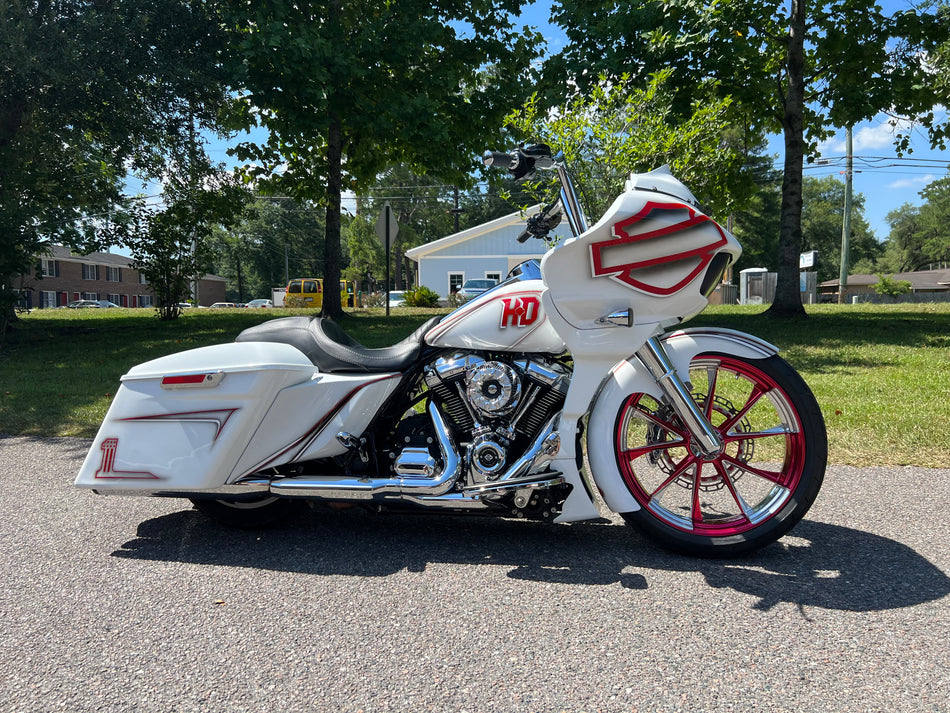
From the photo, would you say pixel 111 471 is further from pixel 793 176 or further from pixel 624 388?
pixel 793 176

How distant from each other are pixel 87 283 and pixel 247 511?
79.1m

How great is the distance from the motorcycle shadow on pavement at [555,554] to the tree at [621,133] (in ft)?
32.7

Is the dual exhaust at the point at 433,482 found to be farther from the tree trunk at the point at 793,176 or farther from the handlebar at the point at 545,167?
the tree trunk at the point at 793,176

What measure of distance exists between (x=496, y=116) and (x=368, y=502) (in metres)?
13.5

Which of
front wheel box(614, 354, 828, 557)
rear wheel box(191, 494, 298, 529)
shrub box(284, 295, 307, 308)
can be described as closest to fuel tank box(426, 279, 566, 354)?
front wheel box(614, 354, 828, 557)

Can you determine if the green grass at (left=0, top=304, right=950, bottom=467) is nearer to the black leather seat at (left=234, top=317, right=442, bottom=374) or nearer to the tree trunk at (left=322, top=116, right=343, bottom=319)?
the tree trunk at (left=322, top=116, right=343, bottom=319)

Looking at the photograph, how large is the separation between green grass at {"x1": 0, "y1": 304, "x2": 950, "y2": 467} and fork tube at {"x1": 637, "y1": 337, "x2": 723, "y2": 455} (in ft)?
6.88

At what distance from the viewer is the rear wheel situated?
3.55 meters

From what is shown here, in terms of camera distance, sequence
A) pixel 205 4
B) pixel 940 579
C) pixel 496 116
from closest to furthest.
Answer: pixel 940 579 < pixel 205 4 < pixel 496 116

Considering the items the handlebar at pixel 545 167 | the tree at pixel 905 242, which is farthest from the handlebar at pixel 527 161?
the tree at pixel 905 242

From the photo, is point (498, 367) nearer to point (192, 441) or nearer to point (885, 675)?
point (192, 441)

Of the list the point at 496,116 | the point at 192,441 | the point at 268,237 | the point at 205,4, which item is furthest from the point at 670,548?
the point at 268,237

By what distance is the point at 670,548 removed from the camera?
3.09 m

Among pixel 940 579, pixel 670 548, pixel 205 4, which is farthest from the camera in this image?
pixel 205 4
